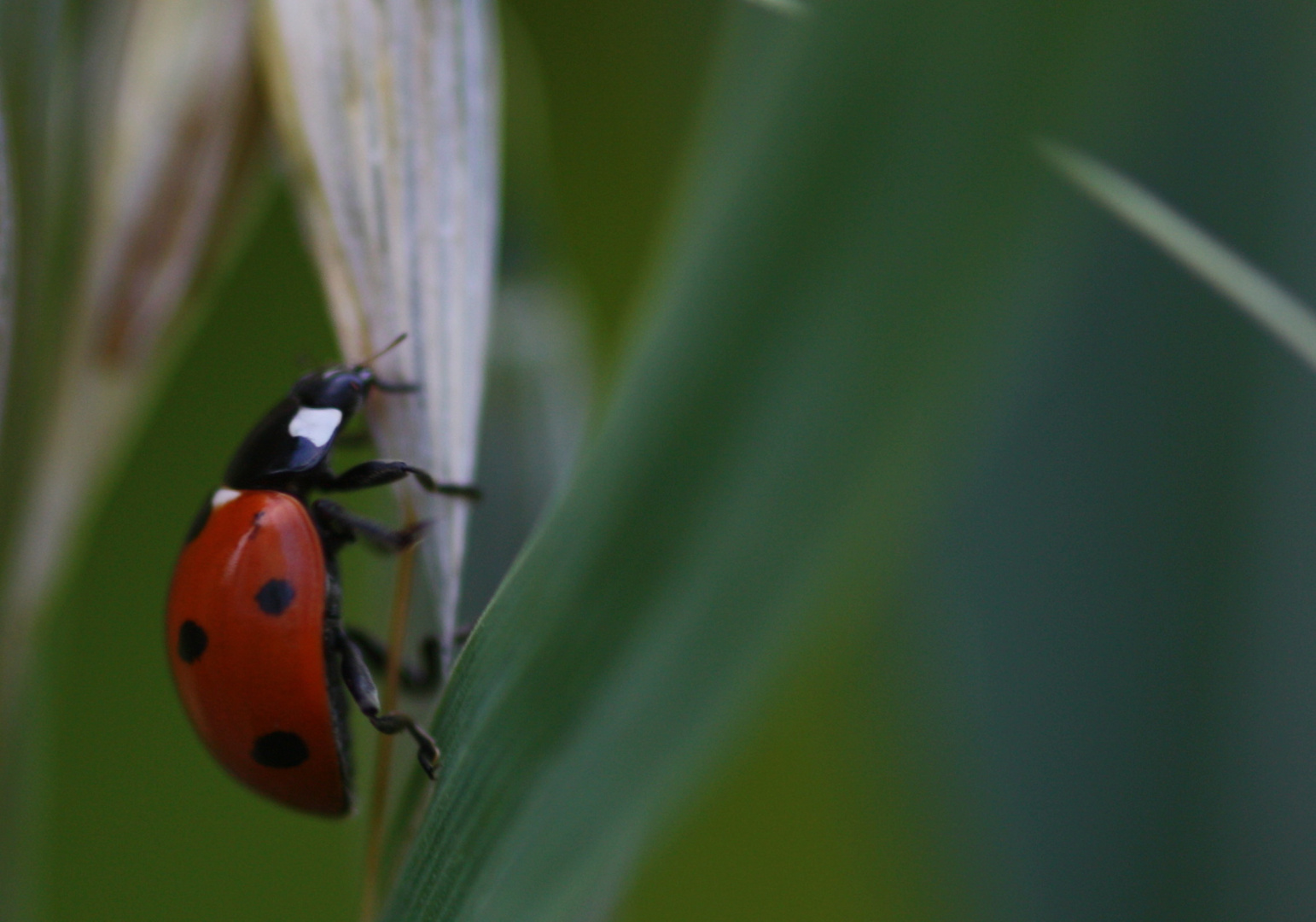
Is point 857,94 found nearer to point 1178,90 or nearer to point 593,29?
point 1178,90

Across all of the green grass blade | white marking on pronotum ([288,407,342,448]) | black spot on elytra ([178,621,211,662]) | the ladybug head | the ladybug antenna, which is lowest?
black spot on elytra ([178,621,211,662])

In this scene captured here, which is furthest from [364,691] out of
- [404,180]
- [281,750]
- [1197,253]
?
[1197,253]

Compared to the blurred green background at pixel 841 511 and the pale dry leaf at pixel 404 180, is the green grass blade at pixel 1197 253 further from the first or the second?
the pale dry leaf at pixel 404 180

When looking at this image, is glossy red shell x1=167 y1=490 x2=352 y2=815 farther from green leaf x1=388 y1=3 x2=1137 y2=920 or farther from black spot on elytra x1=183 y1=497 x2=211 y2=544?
green leaf x1=388 y1=3 x2=1137 y2=920

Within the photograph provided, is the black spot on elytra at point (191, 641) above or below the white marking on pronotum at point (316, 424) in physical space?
below

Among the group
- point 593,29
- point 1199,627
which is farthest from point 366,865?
point 593,29

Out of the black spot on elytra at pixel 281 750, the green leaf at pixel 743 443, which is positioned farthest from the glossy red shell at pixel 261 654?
the green leaf at pixel 743 443

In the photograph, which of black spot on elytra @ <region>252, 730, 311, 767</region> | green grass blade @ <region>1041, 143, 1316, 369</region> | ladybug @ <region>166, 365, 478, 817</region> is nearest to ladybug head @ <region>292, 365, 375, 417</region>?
ladybug @ <region>166, 365, 478, 817</region>

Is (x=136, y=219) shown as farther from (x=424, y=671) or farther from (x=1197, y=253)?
(x=1197, y=253)
